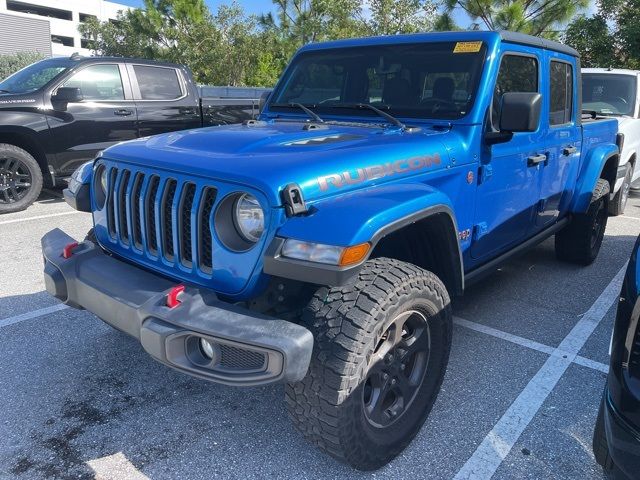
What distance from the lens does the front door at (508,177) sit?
10.0 ft

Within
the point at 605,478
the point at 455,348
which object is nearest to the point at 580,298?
the point at 455,348

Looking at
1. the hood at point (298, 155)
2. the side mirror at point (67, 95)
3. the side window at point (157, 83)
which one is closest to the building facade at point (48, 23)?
the side window at point (157, 83)

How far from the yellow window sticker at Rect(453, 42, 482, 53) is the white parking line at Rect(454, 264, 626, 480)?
1920 millimetres

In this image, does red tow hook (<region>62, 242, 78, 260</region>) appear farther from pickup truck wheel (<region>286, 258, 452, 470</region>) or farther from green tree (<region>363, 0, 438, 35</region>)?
green tree (<region>363, 0, 438, 35</region>)

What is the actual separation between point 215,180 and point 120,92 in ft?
19.0

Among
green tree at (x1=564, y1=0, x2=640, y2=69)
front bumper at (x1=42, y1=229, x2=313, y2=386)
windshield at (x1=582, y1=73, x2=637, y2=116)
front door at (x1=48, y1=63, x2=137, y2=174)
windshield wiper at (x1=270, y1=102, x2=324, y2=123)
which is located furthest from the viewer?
green tree at (x1=564, y1=0, x2=640, y2=69)

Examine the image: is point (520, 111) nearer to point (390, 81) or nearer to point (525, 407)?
point (390, 81)

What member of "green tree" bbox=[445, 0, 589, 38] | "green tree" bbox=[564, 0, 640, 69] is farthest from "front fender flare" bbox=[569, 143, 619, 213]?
"green tree" bbox=[445, 0, 589, 38]

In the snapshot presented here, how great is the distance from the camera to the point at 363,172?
229 centimetres

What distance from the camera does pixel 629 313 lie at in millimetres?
1746

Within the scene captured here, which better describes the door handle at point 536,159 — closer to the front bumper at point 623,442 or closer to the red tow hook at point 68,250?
the front bumper at point 623,442

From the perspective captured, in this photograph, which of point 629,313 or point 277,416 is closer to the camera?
point 629,313

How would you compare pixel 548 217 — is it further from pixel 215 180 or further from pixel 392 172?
pixel 215 180

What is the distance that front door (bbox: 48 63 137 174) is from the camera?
658 cm
